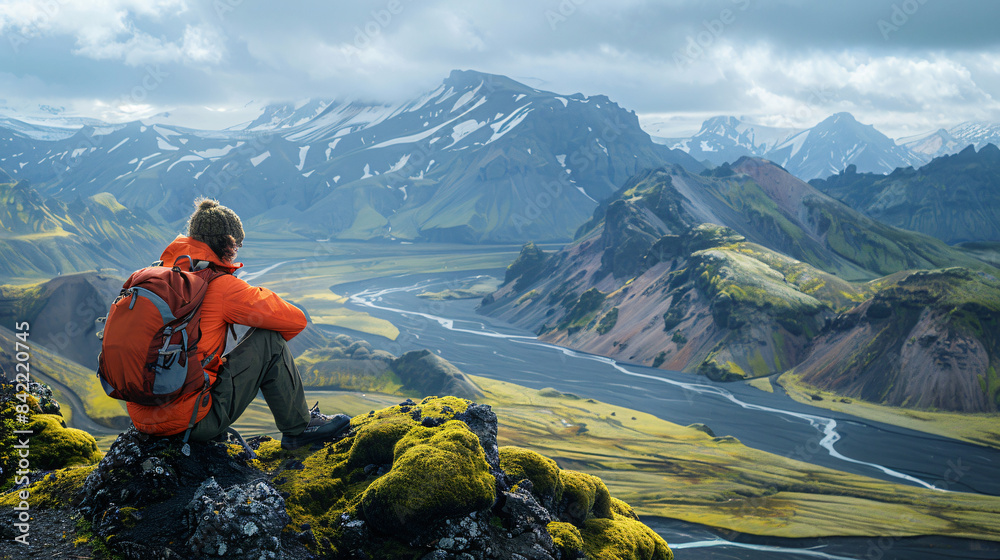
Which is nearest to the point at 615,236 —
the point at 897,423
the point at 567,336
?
the point at 567,336

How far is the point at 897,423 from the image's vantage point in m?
87.9

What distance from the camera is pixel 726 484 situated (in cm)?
6562

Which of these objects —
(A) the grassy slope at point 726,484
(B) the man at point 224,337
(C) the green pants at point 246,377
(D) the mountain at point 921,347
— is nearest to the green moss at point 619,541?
(C) the green pants at point 246,377

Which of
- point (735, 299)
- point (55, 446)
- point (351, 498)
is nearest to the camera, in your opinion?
point (351, 498)

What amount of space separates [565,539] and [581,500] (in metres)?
2.16

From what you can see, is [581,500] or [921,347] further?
[921,347]

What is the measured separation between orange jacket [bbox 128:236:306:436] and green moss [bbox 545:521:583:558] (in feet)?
21.5

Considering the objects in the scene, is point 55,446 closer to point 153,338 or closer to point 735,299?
point 153,338

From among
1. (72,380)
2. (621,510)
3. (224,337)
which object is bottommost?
(72,380)

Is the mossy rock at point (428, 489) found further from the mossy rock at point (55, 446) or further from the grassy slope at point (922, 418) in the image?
the grassy slope at point (922, 418)

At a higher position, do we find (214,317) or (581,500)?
(214,317)

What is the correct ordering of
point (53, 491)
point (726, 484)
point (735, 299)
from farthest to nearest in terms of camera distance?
point (735, 299) < point (726, 484) < point (53, 491)

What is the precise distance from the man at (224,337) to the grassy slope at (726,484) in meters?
55.0

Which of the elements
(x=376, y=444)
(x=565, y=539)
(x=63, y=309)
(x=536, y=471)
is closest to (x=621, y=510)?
(x=536, y=471)
